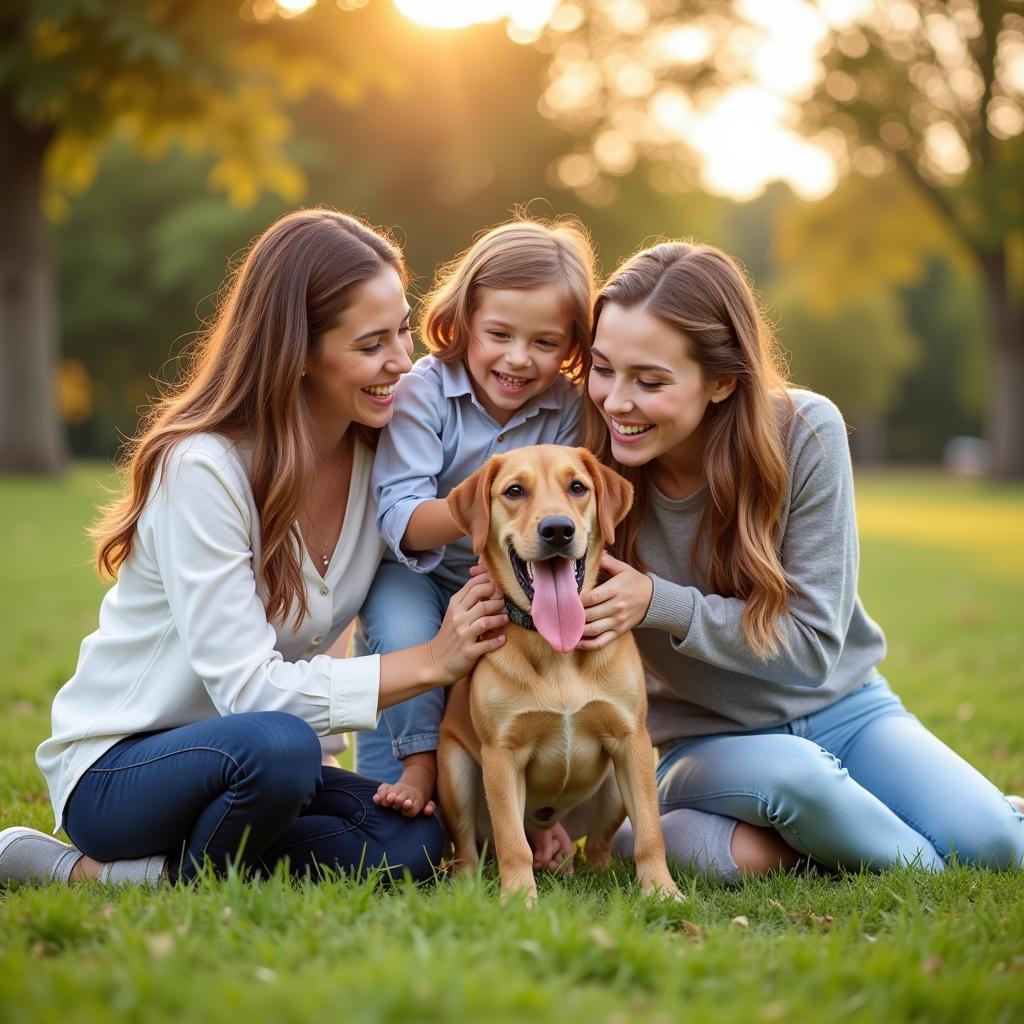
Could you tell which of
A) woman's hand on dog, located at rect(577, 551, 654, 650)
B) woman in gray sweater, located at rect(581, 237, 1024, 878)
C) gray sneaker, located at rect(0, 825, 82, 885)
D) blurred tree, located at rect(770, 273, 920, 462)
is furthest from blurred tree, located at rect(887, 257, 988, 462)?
gray sneaker, located at rect(0, 825, 82, 885)

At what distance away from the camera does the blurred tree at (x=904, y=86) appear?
27734 mm

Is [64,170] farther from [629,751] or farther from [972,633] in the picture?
[629,751]

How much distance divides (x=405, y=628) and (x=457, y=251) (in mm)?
21144

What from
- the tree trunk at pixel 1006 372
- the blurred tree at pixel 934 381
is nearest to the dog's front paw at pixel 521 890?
the tree trunk at pixel 1006 372

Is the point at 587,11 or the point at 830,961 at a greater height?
the point at 587,11

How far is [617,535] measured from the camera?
14.6 ft

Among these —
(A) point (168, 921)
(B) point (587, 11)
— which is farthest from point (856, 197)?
(A) point (168, 921)

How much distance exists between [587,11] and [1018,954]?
29.5 meters

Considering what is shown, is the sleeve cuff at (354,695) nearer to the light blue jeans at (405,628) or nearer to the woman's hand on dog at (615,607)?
the light blue jeans at (405,628)

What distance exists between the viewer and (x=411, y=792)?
13.5 feet

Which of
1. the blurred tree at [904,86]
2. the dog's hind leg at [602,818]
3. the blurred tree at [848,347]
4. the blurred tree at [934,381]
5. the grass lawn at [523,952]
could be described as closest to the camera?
the grass lawn at [523,952]

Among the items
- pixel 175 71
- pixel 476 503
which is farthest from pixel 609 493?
pixel 175 71

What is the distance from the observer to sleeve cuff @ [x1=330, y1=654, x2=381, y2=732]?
3701 mm

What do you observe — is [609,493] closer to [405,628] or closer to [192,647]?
[405,628]
